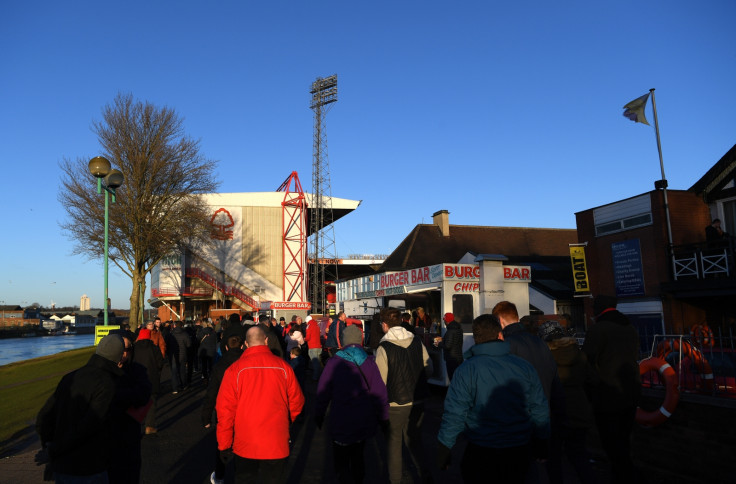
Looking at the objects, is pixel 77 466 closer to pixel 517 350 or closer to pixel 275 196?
pixel 517 350

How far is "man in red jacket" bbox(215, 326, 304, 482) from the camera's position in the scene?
4.21 meters

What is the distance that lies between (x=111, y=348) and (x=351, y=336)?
2301 millimetres

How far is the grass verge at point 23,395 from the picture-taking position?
995 cm

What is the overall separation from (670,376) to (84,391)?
692 cm

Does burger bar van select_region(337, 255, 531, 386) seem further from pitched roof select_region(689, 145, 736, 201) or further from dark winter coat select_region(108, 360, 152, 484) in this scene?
pitched roof select_region(689, 145, 736, 201)

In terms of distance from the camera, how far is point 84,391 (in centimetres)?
399

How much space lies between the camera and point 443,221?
139 feet

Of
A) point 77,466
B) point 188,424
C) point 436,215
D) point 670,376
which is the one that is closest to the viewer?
point 77,466

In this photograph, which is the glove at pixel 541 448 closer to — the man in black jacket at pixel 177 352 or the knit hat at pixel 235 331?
the knit hat at pixel 235 331

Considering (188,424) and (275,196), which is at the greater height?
(275,196)

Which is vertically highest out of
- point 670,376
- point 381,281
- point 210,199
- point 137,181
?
point 210,199

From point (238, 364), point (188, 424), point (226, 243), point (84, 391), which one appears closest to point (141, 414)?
point (84, 391)

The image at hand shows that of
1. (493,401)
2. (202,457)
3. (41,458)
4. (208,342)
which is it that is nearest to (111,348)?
(493,401)

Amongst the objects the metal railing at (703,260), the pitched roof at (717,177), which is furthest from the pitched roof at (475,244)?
the metal railing at (703,260)
